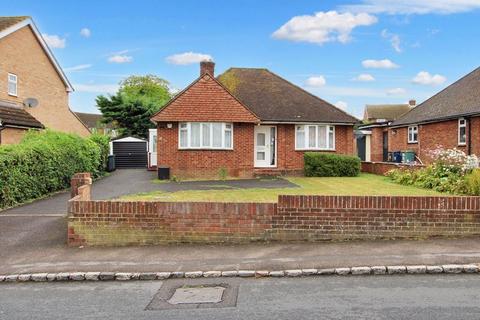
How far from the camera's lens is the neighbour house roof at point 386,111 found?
5300 centimetres

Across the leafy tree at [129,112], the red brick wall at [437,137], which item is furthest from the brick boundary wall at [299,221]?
the leafy tree at [129,112]

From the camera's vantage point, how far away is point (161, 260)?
741cm

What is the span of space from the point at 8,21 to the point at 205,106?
40.8 feet

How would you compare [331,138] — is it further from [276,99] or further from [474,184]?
[474,184]

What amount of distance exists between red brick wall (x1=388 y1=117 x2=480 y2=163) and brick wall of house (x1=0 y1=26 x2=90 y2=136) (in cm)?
2222

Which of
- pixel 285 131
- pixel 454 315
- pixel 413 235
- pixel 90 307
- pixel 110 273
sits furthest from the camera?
Result: pixel 285 131

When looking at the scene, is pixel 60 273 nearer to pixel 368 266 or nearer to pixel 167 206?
pixel 167 206

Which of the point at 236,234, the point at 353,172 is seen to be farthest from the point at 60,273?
the point at 353,172

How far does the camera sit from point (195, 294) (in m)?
5.96

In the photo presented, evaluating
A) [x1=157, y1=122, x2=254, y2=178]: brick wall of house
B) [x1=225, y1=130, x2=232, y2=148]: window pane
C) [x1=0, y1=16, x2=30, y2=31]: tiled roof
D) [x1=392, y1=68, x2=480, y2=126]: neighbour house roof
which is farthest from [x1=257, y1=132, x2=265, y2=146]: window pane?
[x1=0, y1=16, x2=30, y2=31]: tiled roof

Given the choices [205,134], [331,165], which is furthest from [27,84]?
[331,165]

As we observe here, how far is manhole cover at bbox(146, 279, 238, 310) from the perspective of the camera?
5.50 metres

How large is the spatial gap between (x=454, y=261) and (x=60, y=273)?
5967 millimetres

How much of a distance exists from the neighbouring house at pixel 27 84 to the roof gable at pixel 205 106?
724 centimetres
